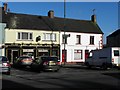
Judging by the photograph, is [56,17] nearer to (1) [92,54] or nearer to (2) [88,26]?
(2) [88,26]

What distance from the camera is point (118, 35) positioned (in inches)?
2965

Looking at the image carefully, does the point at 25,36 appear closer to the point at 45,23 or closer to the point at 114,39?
the point at 45,23

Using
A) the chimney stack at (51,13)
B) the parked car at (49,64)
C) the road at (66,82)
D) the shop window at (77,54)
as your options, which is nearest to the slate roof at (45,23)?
the chimney stack at (51,13)

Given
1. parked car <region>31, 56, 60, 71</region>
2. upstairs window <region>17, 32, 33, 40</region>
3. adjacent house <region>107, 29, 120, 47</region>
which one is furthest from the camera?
adjacent house <region>107, 29, 120, 47</region>

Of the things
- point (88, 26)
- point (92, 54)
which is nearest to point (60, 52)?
point (88, 26)

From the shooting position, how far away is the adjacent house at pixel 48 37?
51.3 m

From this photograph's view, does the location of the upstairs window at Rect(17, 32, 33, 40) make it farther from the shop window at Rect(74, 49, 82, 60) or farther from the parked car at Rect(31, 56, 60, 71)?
the parked car at Rect(31, 56, 60, 71)

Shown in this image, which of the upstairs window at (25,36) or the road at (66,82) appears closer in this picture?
the road at (66,82)

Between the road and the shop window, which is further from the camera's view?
the shop window

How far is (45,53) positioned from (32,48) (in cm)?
266

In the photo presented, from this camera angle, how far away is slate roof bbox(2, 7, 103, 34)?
173ft

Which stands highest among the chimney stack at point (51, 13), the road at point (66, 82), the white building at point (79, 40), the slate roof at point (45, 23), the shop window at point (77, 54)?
the chimney stack at point (51, 13)

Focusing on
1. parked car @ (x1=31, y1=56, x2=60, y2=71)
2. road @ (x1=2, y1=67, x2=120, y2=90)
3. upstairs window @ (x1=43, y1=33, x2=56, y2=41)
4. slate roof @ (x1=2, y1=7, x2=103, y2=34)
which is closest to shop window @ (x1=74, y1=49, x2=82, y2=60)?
slate roof @ (x1=2, y1=7, x2=103, y2=34)

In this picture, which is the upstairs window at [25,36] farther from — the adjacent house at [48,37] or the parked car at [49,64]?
the parked car at [49,64]
